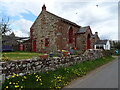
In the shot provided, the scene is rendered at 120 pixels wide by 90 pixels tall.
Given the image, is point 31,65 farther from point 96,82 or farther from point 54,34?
point 54,34

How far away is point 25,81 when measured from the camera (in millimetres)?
4711

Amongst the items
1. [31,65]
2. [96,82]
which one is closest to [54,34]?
[31,65]

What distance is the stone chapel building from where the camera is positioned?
1764 centimetres

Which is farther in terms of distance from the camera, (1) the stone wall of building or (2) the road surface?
(2) the road surface

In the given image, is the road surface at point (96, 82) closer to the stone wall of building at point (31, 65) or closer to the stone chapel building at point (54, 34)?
the stone wall of building at point (31, 65)

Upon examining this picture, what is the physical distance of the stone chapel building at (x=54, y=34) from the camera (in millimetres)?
17641

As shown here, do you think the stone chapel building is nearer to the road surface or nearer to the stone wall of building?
the stone wall of building

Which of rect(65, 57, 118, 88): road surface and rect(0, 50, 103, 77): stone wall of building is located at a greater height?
rect(0, 50, 103, 77): stone wall of building

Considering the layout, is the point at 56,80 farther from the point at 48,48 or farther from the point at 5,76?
the point at 48,48

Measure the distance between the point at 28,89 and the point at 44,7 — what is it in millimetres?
17746

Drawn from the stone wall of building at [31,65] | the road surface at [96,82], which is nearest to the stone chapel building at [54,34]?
the stone wall of building at [31,65]

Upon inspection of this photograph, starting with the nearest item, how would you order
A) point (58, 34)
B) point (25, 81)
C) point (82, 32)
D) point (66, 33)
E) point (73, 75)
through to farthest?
point (25, 81), point (73, 75), point (58, 34), point (66, 33), point (82, 32)

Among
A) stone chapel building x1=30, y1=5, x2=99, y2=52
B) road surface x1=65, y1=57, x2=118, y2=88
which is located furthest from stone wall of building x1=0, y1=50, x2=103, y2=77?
stone chapel building x1=30, y1=5, x2=99, y2=52

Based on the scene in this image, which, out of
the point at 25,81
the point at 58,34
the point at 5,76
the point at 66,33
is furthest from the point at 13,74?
the point at 66,33
